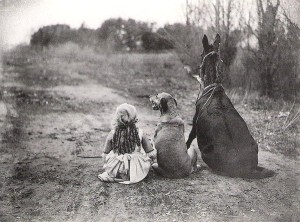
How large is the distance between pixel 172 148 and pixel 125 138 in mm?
630

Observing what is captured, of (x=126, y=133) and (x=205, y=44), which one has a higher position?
(x=205, y=44)

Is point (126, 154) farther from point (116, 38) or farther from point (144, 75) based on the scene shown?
point (144, 75)

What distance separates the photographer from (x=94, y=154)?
239 inches

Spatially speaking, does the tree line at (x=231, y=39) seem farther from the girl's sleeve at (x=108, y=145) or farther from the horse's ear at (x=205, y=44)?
the girl's sleeve at (x=108, y=145)

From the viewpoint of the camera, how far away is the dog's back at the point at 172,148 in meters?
4.75

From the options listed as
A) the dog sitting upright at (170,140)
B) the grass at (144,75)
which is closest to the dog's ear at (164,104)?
the dog sitting upright at (170,140)

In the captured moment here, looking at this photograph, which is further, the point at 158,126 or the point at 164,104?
the point at 158,126

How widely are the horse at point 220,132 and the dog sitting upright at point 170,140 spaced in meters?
0.38

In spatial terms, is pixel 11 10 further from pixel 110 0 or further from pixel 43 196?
pixel 43 196

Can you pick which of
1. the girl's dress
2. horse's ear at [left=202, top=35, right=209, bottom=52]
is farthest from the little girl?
horse's ear at [left=202, top=35, right=209, bottom=52]

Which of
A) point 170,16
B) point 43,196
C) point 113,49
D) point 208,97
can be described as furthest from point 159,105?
point 113,49

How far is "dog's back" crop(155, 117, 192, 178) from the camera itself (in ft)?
15.6

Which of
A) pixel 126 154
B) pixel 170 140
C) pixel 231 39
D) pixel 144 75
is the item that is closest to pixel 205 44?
pixel 170 140

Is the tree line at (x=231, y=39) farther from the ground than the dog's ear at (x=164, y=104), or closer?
farther from the ground
